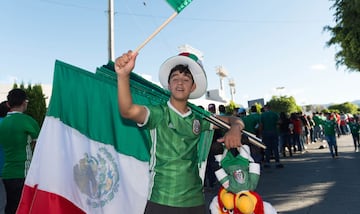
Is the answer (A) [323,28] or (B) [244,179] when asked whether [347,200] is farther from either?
(A) [323,28]

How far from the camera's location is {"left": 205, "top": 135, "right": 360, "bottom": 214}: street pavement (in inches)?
200

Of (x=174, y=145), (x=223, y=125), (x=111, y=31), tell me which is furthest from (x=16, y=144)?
(x=111, y=31)

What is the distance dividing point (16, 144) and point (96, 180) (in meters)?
1.66

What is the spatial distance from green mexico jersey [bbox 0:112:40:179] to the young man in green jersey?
225 centimetres

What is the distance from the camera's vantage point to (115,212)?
2.42m

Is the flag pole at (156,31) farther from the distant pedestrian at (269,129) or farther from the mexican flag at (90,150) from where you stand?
the distant pedestrian at (269,129)

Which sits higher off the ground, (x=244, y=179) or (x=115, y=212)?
(x=244, y=179)

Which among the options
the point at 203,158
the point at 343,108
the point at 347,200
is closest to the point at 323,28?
the point at 347,200

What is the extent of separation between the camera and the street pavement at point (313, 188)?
16.6 feet

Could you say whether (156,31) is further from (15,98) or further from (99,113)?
(15,98)

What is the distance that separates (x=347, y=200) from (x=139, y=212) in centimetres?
435

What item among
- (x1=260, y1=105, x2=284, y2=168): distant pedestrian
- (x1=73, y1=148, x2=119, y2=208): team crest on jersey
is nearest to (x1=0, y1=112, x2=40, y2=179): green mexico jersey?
(x1=73, y1=148, x2=119, y2=208): team crest on jersey

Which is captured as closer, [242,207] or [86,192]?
[242,207]

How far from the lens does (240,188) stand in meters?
2.28
